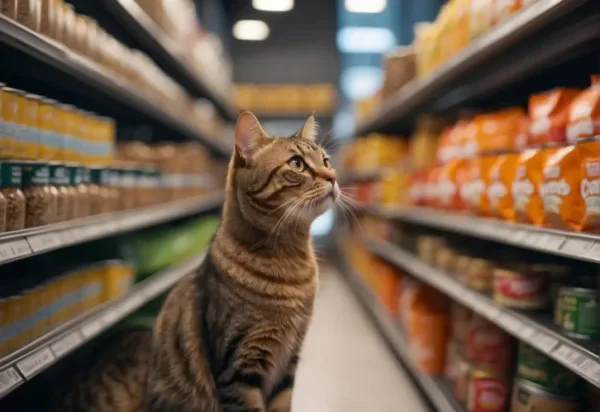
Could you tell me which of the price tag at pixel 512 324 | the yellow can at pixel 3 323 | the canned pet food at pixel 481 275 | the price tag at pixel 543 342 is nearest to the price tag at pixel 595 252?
the price tag at pixel 543 342

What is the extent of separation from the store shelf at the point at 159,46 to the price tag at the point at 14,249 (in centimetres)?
119

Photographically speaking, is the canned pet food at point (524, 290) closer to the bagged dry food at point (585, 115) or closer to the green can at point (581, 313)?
the green can at point (581, 313)

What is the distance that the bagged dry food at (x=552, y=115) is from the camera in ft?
6.00

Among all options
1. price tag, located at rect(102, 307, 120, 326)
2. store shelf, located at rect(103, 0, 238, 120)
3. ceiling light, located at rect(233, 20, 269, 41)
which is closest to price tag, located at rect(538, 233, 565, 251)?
price tag, located at rect(102, 307, 120, 326)

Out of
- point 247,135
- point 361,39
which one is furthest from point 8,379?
point 361,39

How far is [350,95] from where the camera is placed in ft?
28.2

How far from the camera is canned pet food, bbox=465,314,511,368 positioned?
2.26 metres

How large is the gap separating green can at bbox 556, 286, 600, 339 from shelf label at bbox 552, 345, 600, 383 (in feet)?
0.39

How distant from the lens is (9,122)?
1.58m

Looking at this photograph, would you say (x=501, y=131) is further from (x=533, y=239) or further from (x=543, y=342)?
(x=543, y=342)

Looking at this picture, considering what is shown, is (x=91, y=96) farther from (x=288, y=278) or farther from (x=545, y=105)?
(x=545, y=105)

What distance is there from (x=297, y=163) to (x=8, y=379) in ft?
3.07

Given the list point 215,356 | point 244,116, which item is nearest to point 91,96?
point 244,116

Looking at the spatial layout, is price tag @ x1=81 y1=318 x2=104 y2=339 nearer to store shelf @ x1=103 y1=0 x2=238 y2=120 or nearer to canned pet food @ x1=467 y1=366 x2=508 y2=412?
store shelf @ x1=103 y1=0 x2=238 y2=120
